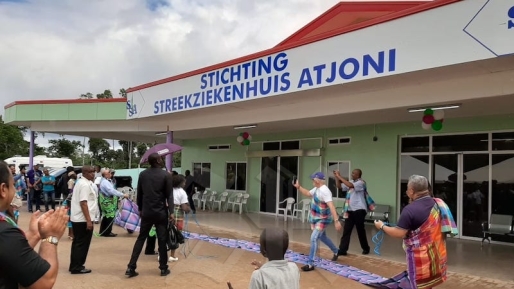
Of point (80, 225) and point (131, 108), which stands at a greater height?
point (131, 108)

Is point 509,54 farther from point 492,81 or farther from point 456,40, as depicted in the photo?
point 492,81

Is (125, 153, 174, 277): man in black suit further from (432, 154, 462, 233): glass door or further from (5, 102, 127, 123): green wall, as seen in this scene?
(5, 102, 127, 123): green wall

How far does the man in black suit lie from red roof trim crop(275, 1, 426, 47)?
24.5 ft

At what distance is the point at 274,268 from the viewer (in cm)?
245

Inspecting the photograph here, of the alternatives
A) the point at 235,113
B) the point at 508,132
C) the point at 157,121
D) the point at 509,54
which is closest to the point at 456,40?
the point at 509,54

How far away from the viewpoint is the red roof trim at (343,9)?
11.4 m

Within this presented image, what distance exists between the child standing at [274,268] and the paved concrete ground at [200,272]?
10.0 feet

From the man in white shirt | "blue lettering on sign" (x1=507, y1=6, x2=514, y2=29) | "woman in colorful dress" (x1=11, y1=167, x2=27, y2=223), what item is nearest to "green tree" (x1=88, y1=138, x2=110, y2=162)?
"woman in colorful dress" (x1=11, y1=167, x2=27, y2=223)

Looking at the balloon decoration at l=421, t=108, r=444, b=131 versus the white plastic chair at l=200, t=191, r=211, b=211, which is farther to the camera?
the white plastic chair at l=200, t=191, r=211, b=211

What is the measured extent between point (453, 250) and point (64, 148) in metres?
45.1

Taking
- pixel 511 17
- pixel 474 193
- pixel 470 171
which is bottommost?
pixel 474 193

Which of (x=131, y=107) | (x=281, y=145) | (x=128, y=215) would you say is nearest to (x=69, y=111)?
(x=131, y=107)

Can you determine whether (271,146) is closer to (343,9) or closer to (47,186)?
(343,9)

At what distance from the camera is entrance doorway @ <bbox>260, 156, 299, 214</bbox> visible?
13555 millimetres
